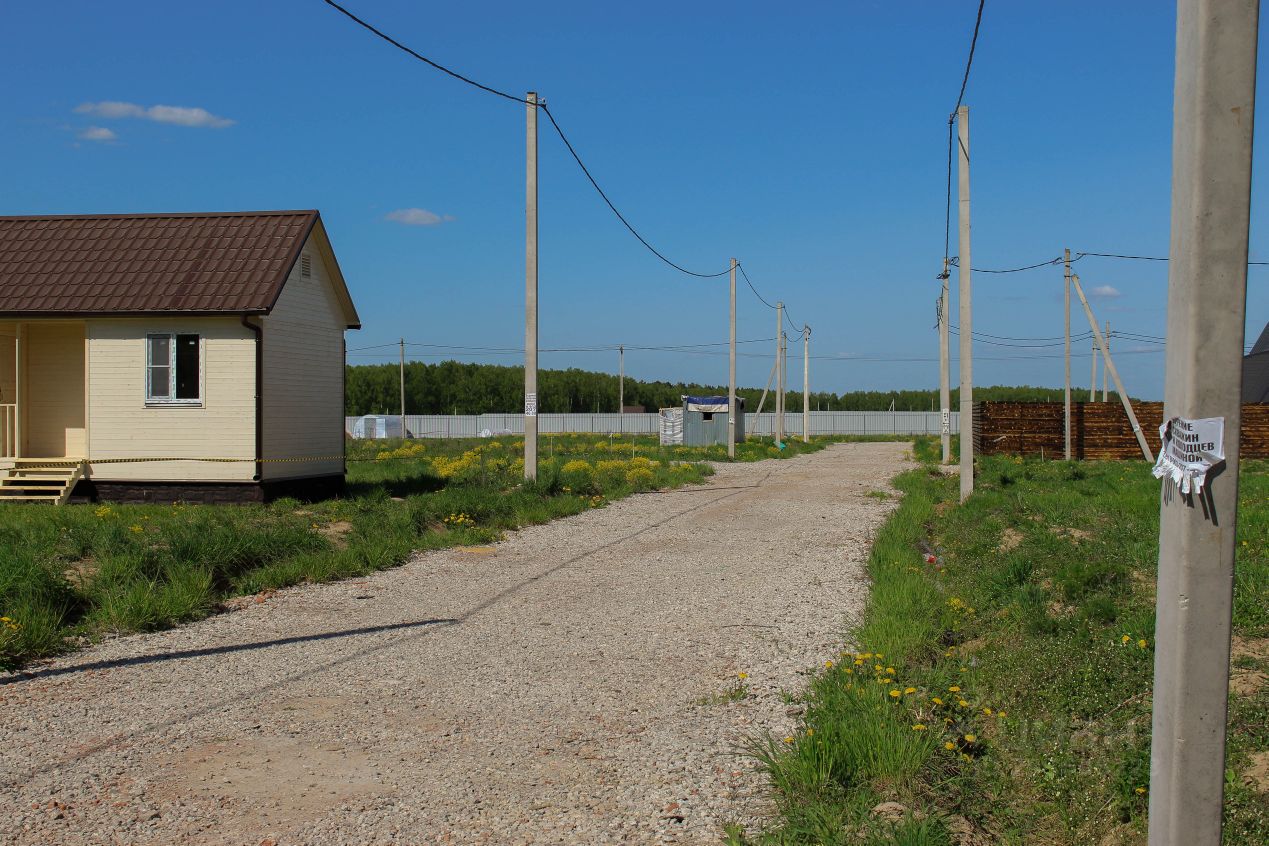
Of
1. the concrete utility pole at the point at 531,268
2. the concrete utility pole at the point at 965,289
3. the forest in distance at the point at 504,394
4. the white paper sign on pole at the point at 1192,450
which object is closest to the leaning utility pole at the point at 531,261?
the concrete utility pole at the point at 531,268

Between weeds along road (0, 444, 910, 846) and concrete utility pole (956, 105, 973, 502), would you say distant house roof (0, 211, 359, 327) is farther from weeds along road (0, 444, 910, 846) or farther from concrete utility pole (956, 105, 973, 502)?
concrete utility pole (956, 105, 973, 502)

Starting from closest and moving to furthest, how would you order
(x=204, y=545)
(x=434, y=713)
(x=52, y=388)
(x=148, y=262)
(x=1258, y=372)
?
(x=434, y=713) < (x=204, y=545) < (x=148, y=262) < (x=52, y=388) < (x=1258, y=372)

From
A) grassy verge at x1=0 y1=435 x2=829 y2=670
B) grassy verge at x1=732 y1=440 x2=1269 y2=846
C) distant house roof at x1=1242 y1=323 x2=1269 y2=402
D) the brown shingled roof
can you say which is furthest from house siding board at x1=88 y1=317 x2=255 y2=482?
distant house roof at x1=1242 y1=323 x2=1269 y2=402

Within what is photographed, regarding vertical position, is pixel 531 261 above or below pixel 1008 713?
above

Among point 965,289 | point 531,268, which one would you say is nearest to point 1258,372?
point 965,289

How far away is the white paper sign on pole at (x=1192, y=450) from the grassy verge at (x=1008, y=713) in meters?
1.72

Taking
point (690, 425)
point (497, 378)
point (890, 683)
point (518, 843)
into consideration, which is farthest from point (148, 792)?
point (497, 378)

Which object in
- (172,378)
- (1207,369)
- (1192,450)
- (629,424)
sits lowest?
(629,424)

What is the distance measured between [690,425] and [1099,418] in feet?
70.4

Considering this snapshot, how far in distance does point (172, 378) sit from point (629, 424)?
2688 inches

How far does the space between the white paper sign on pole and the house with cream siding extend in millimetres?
16626

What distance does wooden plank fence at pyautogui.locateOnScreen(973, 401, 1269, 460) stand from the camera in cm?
3566

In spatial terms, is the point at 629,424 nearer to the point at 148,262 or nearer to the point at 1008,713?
the point at 148,262

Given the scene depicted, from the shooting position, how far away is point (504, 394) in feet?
382
